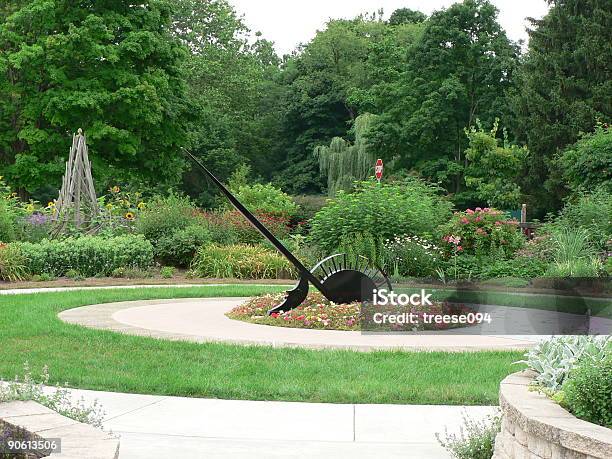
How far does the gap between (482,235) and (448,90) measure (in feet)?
74.2

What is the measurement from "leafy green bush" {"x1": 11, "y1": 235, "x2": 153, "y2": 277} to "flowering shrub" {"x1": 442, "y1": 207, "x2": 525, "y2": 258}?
713cm

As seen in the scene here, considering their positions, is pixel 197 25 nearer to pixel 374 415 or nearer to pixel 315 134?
pixel 315 134

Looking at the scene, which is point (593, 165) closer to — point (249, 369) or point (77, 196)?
point (77, 196)

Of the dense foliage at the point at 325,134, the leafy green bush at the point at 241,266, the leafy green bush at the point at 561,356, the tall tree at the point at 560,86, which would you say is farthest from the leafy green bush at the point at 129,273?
the tall tree at the point at 560,86

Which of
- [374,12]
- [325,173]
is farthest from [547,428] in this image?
[374,12]

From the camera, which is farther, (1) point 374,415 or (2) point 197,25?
(2) point 197,25

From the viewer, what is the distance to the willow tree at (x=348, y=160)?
39.2m

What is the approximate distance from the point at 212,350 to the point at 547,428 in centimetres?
516

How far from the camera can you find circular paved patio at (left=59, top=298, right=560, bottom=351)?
9375 millimetres

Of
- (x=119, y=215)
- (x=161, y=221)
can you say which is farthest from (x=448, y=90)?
(x=161, y=221)

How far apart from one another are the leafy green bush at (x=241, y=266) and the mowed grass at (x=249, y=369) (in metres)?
8.73

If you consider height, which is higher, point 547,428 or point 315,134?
point 315,134

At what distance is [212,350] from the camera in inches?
341

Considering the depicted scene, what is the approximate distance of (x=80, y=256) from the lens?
17984mm
